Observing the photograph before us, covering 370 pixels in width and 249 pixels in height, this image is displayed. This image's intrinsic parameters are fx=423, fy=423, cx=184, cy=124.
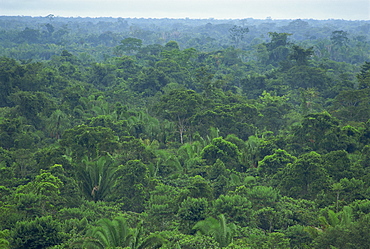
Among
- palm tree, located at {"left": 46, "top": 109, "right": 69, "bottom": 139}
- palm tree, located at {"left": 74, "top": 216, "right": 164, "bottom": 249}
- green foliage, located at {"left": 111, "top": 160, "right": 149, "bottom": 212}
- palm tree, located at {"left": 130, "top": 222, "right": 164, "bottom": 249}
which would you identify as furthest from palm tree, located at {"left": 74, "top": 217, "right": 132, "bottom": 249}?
palm tree, located at {"left": 46, "top": 109, "right": 69, "bottom": 139}

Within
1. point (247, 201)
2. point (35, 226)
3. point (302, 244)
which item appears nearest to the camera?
point (35, 226)

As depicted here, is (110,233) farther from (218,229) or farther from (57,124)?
(57,124)

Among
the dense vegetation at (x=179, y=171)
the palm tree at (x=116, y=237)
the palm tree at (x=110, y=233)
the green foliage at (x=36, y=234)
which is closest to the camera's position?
the green foliage at (x=36, y=234)

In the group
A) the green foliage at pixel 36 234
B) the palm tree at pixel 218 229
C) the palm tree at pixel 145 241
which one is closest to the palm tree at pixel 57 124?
the green foliage at pixel 36 234

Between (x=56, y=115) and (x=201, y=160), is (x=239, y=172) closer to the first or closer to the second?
(x=201, y=160)

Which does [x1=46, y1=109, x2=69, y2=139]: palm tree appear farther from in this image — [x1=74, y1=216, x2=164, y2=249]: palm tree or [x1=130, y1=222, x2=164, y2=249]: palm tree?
[x1=130, y1=222, x2=164, y2=249]: palm tree

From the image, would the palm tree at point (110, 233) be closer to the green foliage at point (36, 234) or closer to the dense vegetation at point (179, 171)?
the dense vegetation at point (179, 171)

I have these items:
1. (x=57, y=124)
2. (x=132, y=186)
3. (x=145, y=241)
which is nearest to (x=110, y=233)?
(x=145, y=241)

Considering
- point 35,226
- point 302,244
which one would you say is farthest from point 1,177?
point 302,244

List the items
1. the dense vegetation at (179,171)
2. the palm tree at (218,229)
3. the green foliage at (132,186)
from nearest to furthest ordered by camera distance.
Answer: the dense vegetation at (179,171), the palm tree at (218,229), the green foliage at (132,186)
